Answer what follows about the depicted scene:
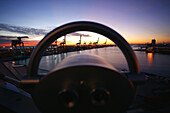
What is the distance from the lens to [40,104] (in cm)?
54

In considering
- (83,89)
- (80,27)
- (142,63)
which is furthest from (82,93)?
(142,63)

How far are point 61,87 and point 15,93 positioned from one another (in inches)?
82.7

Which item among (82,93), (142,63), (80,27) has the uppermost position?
(80,27)

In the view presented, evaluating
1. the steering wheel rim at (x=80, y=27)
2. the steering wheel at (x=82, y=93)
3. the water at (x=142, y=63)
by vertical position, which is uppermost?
the steering wheel rim at (x=80, y=27)

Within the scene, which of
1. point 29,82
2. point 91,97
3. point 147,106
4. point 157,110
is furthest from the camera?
point 147,106

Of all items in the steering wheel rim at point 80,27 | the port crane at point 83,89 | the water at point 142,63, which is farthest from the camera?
the water at point 142,63

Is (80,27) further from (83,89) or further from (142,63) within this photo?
(142,63)

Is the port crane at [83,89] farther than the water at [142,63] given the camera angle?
No

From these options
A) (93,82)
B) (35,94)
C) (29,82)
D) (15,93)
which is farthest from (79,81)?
(15,93)

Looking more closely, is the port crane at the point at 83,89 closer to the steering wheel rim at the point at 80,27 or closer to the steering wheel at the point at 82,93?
the steering wheel at the point at 82,93

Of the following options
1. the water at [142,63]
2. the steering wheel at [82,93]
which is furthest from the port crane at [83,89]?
the water at [142,63]

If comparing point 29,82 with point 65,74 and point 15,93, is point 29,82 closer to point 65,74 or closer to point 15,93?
point 65,74

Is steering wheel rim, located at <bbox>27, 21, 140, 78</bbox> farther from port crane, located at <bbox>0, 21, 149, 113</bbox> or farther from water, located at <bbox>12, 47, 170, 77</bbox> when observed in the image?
water, located at <bbox>12, 47, 170, 77</bbox>

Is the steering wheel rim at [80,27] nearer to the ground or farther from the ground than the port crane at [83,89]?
farther from the ground
